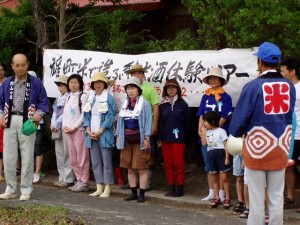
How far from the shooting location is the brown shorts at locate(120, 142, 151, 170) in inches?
371

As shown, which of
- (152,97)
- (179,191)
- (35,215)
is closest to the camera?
(35,215)

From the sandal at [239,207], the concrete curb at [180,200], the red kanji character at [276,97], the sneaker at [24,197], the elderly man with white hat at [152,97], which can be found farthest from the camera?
the elderly man with white hat at [152,97]

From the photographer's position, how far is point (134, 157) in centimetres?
946

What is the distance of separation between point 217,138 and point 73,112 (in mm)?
2618

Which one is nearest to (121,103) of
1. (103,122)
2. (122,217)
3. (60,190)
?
(103,122)

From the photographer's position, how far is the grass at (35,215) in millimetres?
7605

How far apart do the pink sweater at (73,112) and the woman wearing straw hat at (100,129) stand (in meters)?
0.27

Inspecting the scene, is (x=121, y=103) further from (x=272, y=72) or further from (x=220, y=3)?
(x=272, y=72)

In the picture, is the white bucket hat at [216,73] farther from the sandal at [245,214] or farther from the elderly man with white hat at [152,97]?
the sandal at [245,214]

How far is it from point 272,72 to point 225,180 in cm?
282

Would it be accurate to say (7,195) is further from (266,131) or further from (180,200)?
(266,131)

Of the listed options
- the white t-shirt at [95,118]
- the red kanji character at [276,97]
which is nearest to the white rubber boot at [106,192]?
the white t-shirt at [95,118]

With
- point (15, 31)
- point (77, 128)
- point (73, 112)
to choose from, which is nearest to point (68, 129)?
point (77, 128)

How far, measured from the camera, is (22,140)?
365 inches
